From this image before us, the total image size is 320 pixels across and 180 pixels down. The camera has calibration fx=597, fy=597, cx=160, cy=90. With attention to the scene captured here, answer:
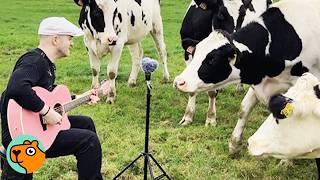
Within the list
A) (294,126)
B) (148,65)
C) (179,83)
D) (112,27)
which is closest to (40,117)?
(148,65)

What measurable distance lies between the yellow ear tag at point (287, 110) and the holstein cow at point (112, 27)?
539 cm

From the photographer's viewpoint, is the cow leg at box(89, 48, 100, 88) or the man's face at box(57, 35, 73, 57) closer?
the man's face at box(57, 35, 73, 57)

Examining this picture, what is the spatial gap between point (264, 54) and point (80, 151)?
2.10 metres

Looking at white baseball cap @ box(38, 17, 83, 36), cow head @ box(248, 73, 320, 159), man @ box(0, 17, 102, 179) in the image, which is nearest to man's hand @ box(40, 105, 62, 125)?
man @ box(0, 17, 102, 179)

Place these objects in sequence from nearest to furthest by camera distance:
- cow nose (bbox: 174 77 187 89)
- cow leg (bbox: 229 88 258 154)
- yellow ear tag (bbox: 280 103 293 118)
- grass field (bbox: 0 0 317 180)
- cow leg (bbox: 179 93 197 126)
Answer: yellow ear tag (bbox: 280 103 293 118) → cow nose (bbox: 174 77 187 89) → grass field (bbox: 0 0 317 180) → cow leg (bbox: 229 88 258 154) → cow leg (bbox: 179 93 197 126)

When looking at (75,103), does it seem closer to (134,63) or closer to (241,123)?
(241,123)

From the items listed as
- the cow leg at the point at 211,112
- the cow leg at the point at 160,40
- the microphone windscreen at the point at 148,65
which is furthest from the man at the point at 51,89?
the cow leg at the point at 160,40

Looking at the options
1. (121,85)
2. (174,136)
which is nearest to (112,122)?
(174,136)

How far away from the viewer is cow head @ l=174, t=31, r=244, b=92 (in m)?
5.48

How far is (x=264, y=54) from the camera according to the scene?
5.80 m

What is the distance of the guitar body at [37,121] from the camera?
14.8 ft

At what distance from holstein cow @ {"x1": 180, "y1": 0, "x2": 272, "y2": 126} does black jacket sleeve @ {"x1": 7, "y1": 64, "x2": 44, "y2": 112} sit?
8.07 feet

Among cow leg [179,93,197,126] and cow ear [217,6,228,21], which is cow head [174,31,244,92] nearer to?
cow ear [217,6,228,21]

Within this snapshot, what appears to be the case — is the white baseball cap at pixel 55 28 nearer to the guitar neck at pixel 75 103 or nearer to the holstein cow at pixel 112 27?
the guitar neck at pixel 75 103
